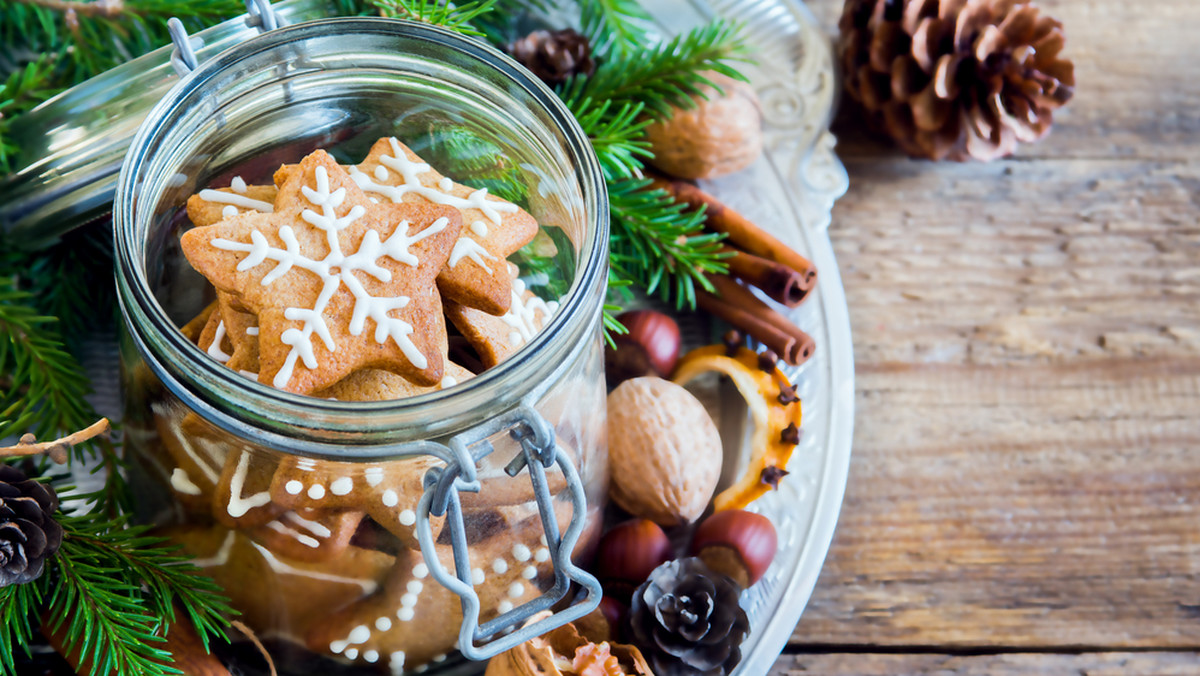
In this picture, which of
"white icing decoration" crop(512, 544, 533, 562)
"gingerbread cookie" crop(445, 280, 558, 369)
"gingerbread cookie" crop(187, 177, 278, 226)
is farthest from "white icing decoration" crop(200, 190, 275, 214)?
"white icing decoration" crop(512, 544, 533, 562)

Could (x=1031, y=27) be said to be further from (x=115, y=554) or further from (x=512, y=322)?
(x=115, y=554)

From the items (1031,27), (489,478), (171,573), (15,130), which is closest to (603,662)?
(489,478)

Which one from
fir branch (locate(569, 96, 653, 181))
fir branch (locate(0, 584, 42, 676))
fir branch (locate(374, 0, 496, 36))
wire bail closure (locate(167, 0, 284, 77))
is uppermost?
wire bail closure (locate(167, 0, 284, 77))

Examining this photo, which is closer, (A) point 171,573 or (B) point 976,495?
(A) point 171,573

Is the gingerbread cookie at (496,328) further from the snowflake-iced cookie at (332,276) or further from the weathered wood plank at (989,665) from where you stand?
the weathered wood plank at (989,665)

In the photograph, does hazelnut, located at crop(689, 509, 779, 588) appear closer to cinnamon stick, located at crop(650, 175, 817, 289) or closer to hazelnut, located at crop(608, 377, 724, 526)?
hazelnut, located at crop(608, 377, 724, 526)

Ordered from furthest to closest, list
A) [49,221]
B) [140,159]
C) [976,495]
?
[976,495], [49,221], [140,159]

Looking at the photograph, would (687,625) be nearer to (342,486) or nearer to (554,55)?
(342,486)

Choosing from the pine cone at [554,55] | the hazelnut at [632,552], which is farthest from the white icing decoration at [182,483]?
the pine cone at [554,55]
